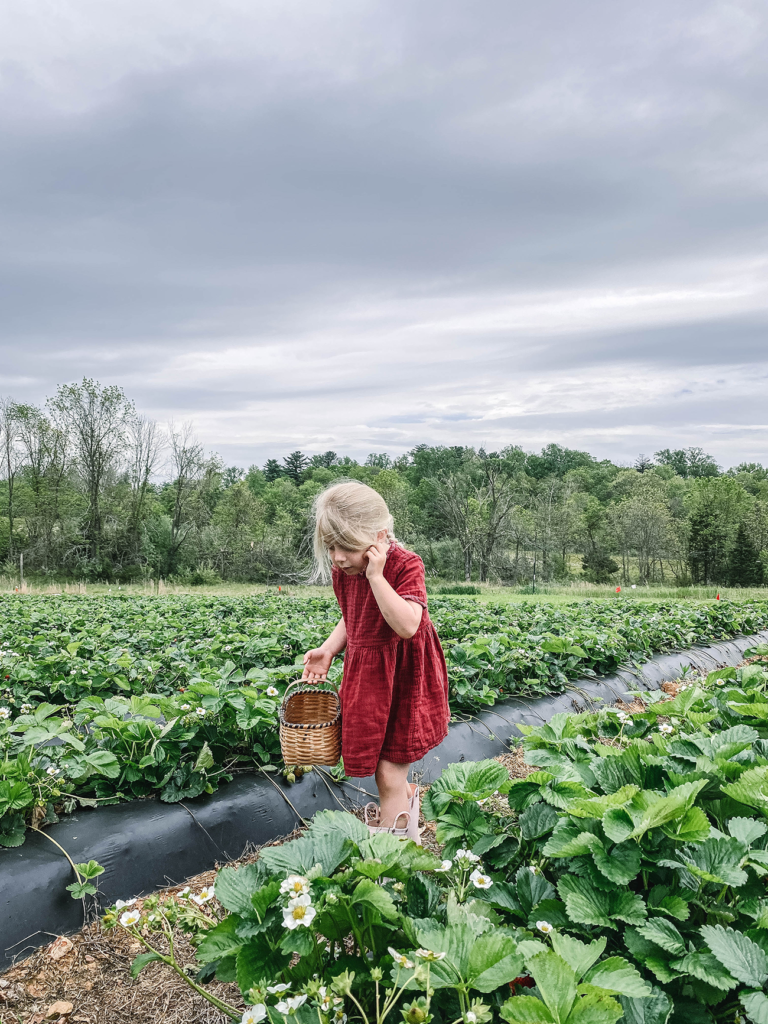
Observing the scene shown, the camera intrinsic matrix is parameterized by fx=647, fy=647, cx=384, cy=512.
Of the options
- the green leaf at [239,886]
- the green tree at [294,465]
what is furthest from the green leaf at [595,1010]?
the green tree at [294,465]

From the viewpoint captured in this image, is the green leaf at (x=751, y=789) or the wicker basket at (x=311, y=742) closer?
the green leaf at (x=751, y=789)

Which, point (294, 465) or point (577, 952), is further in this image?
point (294, 465)

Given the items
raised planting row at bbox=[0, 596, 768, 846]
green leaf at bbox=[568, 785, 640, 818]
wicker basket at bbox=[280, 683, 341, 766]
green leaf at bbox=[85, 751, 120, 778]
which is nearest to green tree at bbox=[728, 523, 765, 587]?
raised planting row at bbox=[0, 596, 768, 846]

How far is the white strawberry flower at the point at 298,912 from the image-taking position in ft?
3.66

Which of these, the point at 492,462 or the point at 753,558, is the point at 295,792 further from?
the point at 492,462

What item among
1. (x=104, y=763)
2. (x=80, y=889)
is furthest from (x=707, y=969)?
(x=104, y=763)

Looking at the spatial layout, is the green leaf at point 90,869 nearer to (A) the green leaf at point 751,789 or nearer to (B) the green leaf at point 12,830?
(B) the green leaf at point 12,830

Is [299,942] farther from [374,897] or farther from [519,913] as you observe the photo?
[519,913]

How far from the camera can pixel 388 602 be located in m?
2.28

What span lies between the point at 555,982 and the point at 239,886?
2.10ft

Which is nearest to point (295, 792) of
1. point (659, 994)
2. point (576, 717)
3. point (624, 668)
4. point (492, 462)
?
point (576, 717)

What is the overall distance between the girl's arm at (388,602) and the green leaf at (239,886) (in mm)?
1020

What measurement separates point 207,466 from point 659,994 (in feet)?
117

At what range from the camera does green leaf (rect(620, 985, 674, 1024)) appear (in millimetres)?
1087
